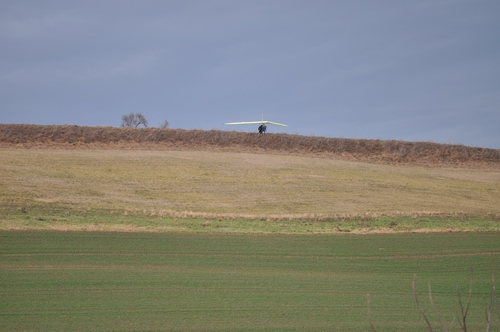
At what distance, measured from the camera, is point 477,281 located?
12.7 meters

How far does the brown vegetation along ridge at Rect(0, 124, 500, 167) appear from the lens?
1521 inches

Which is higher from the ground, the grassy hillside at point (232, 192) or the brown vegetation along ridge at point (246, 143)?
the brown vegetation along ridge at point (246, 143)

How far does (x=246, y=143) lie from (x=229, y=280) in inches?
1186

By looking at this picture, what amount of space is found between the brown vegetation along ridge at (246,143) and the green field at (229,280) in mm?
23241

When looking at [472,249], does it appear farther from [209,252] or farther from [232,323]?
[232,323]

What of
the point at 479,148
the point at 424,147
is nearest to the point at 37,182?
the point at 424,147

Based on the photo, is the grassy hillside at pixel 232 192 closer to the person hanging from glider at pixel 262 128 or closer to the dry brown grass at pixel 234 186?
the dry brown grass at pixel 234 186

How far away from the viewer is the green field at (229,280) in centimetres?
917

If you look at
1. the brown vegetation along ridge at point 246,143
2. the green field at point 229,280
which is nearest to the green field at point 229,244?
the green field at point 229,280

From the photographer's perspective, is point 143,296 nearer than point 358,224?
Yes

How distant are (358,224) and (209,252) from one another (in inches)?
323

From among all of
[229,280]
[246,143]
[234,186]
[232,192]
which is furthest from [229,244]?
[246,143]

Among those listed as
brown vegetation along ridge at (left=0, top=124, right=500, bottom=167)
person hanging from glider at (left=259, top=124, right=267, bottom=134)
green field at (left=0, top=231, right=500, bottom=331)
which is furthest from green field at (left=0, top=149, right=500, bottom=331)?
person hanging from glider at (left=259, top=124, right=267, bottom=134)

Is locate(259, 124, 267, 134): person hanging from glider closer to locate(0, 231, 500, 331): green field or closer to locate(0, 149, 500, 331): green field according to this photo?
locate(0, 149, 500, 331): green field
